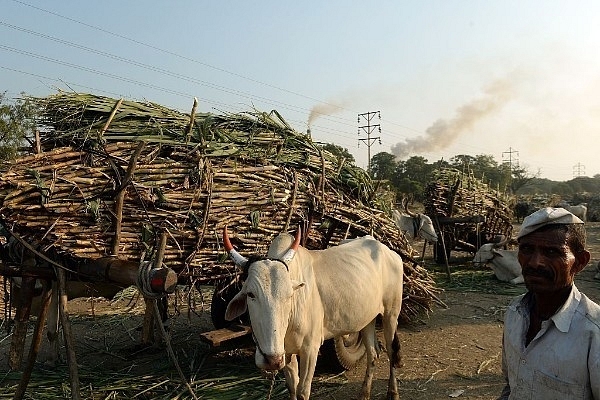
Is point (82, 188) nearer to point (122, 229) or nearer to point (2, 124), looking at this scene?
point (122, 229)

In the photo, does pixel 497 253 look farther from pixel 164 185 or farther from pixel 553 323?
pixel 553 323

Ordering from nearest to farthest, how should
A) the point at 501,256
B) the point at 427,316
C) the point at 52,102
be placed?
the point at 52,102
the point at 427,316
the point at 501,256

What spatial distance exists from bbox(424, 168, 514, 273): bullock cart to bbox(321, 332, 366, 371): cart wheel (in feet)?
24.3

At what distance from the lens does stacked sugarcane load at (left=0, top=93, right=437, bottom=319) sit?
13.0 feet

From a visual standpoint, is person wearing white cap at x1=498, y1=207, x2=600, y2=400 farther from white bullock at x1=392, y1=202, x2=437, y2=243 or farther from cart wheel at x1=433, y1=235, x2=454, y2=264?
cart wheel at x1=433, y1=235, x2=454, y2=264

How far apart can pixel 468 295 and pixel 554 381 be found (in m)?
8.73

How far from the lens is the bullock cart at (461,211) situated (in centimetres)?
1402

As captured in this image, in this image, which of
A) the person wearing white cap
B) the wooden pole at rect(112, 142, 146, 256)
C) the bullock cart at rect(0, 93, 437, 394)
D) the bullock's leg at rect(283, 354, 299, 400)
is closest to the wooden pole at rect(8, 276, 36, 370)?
the bullock cart at rect(0, 93, 437, 394)

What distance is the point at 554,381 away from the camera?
1.88 metres

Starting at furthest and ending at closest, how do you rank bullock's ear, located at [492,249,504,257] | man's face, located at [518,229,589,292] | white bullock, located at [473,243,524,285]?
bullock's ear, located at [492,249,504,257] < white bullock, located at [473,243,524,285] < man's face, located at [518,229,589,292]

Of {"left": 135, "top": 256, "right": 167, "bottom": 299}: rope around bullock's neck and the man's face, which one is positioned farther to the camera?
{"left": 135, "top": 256, "right": 167, "bottom": 299}: rope around bullock's neck

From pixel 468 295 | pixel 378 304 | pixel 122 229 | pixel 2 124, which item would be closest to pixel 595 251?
pixel 468 295

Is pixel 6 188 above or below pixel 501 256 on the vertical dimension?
above

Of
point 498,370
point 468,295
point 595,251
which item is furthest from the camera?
point 595,251
